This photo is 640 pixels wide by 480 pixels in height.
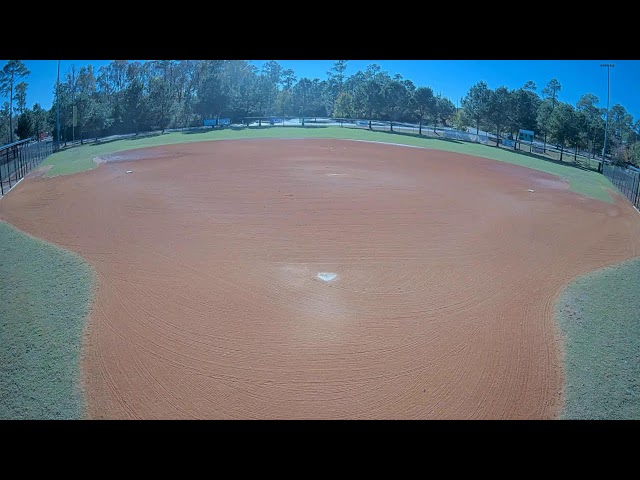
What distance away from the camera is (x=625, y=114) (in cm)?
2303

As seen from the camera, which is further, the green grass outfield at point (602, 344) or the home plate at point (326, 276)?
the home plate at point (326, 276)

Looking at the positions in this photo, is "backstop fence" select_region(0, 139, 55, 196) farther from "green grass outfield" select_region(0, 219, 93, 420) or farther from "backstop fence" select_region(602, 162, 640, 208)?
"backstop fence" select_region(602, 162, 640, 208)

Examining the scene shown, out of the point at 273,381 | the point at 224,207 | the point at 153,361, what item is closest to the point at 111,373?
the point at 153,361

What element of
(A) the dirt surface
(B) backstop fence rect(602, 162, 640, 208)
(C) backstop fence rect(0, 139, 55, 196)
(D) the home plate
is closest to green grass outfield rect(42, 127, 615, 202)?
(B) backstop fence rect(602, 162, 640, 208)

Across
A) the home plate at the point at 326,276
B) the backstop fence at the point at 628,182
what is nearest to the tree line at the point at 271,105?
the backstop fence at the point at 628,182

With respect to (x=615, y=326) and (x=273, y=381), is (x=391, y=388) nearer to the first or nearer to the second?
(x=273, y=381)

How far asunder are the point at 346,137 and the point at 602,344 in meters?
35.4

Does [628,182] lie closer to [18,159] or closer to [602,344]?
[602,344]

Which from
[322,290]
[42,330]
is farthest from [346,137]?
[42,330]

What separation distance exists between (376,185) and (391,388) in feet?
50.2

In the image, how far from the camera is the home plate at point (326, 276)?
10.7m

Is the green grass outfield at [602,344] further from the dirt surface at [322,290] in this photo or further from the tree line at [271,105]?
the tree line at [271,105]

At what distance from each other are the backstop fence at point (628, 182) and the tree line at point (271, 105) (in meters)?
1.05

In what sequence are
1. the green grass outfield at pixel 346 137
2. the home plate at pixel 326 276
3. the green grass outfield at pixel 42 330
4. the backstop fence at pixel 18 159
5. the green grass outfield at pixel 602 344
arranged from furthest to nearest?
the green grass outfield at pixel 346 137
the backstop fence at pixel 18 159
the home plate at pixel 326 276
the green grass outfield at pixel 602 344
the green grass outfield at pixel 42 330
